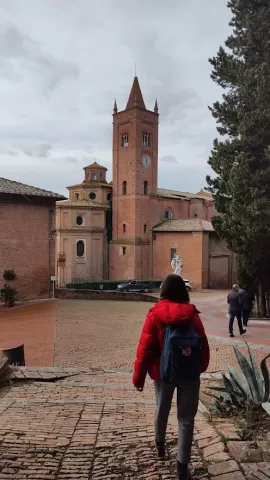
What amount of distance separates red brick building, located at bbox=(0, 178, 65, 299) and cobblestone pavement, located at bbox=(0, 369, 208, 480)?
15.2 metres

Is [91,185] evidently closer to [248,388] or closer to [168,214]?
[168,214]

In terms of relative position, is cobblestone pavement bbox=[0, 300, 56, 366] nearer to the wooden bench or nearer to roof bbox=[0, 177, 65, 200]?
the wooden bench

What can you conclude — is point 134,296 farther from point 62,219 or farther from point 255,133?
point 62,219

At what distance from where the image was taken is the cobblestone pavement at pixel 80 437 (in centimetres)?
295

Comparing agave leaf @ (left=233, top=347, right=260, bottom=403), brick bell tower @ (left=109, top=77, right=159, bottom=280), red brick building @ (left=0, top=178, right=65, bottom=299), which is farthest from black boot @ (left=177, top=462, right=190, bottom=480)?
brick bell tower @ (left=109, top=77, right=159, bottom=280)

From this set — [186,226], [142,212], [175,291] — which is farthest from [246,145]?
[142,212]

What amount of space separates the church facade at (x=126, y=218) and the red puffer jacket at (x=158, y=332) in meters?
36.0

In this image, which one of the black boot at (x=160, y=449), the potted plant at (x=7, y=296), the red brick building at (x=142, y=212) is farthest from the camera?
the red brick building at (x=142, y=212)

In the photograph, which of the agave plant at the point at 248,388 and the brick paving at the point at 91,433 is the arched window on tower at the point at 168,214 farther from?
the agave plant at the point at 248,388

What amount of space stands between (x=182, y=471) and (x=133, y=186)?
137ft

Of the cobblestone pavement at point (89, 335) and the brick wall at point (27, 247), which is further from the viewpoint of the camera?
the brick wall at point (27, 247)

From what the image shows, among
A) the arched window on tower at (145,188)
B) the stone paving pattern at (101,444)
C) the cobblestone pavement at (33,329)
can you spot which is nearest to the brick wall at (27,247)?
the cobblestone pavement at (33,329)

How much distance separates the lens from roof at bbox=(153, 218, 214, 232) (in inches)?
1465

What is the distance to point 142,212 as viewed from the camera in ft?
143
